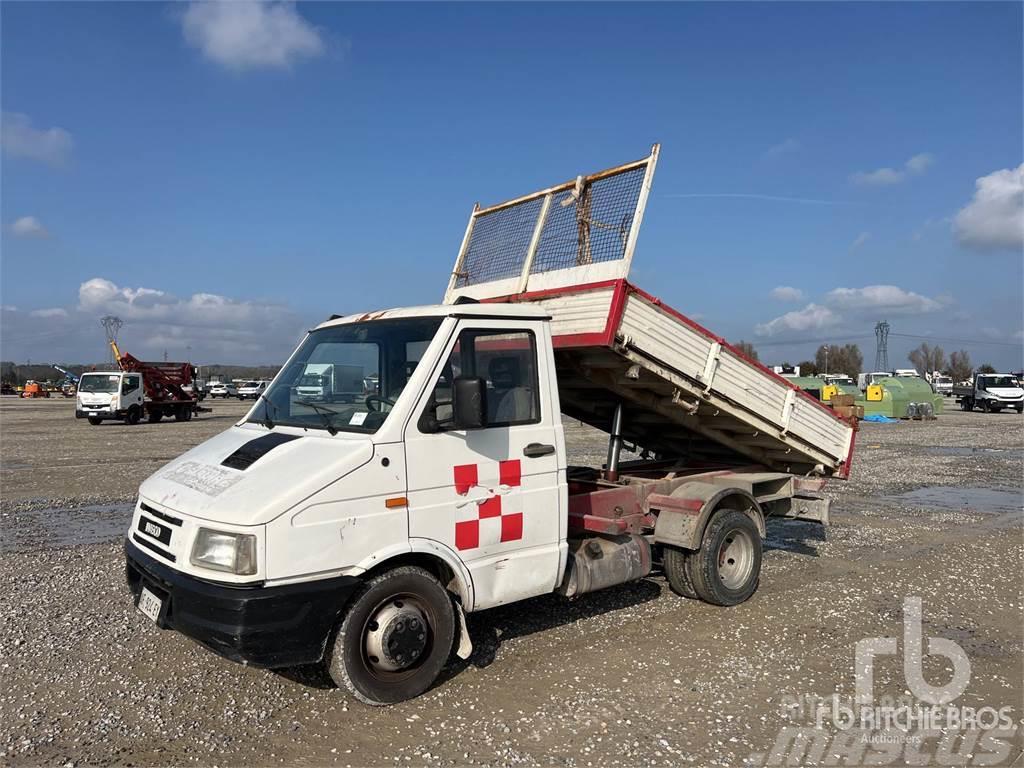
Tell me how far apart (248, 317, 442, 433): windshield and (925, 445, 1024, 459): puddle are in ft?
61.4

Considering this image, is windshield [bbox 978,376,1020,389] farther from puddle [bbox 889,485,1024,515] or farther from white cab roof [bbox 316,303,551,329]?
white cab roof [bbox 316,303,551,329]

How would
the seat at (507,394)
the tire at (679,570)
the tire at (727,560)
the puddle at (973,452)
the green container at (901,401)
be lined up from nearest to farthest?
the seat at (507,394) < the tire at (727,560) < the tire at (679,570) < the puddle at (973,452) < the green container at (901,401)

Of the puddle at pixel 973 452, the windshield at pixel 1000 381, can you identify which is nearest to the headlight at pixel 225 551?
the puddle at pixel 973 452

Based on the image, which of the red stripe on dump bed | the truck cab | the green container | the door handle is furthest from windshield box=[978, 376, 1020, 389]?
the red stripe on dump bed

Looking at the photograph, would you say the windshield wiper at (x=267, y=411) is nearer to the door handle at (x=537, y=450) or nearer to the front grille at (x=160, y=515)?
the front grille at (x=160, y=515)

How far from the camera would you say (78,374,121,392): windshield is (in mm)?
30000

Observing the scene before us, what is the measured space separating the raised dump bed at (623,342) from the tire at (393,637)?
1.97m

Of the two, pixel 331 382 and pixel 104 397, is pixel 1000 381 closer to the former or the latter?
pixel 104 397

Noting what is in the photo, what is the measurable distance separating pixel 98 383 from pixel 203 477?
2961 cm

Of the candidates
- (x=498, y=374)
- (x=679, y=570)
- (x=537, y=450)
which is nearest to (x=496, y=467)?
(x=537, y=450)

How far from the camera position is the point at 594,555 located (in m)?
5.73

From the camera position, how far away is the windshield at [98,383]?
30.0 m

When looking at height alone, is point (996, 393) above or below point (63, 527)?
above

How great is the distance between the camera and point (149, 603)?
437 cm
